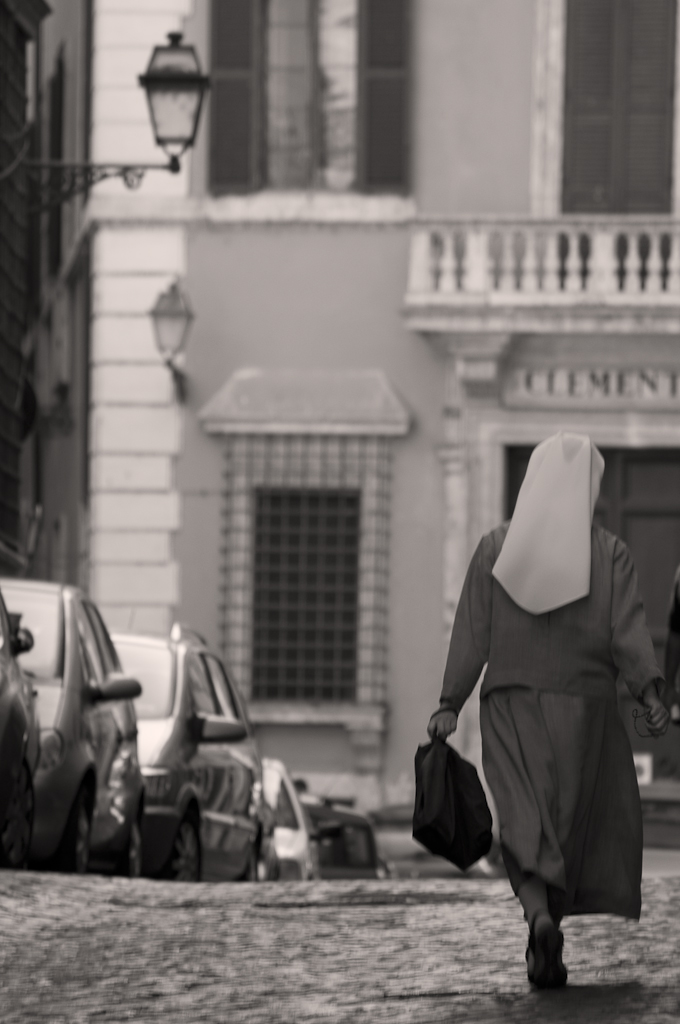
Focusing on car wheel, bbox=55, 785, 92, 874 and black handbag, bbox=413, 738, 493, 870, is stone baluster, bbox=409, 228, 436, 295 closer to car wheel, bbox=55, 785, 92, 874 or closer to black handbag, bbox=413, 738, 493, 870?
car wheel, bbox=55, 785, 92, 874

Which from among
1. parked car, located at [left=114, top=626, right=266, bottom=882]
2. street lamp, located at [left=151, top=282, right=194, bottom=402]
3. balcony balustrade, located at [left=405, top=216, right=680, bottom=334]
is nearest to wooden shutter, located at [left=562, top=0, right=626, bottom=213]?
balcony balustrade, located at [left=405, top=216, right=680, bottom=334]

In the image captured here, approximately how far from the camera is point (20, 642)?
11594 millimetres

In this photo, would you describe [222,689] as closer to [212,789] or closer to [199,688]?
[199,688]

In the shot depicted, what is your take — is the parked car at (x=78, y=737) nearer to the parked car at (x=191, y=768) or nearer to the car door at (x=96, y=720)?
the car door at (x=96, y=720)

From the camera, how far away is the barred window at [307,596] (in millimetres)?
23219

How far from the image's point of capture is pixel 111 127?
2348 cm

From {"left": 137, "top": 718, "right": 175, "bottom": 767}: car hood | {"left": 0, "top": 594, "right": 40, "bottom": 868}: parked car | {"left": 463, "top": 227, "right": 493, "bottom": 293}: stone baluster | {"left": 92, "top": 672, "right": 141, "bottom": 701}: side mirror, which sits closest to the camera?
{"left": 0, "top": 594, "right": 40, "bottom": 868}: parked car

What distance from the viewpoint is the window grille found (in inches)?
912

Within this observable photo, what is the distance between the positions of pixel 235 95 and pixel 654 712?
16.3 meters

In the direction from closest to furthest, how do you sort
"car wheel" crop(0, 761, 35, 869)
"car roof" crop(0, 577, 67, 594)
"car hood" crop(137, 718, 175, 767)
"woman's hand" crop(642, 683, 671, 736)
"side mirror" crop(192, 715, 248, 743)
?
"woman's hand" crop(642, 683, 671, 736) < "car wheel" crop(0, 761, 35, 869) < "car roof" crop(0, 577, 67, 594) < "car hood" crop(137, 718, 175, 767) < "side mirror" crop(192, 715, 248, 743)

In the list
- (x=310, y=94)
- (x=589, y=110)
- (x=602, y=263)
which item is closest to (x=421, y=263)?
(x=602, y=263)

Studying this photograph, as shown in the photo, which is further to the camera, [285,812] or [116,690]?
[285,812]

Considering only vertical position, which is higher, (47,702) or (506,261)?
(506,261)

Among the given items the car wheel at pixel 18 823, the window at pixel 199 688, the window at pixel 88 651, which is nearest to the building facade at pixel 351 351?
the window at pixel 199 688
